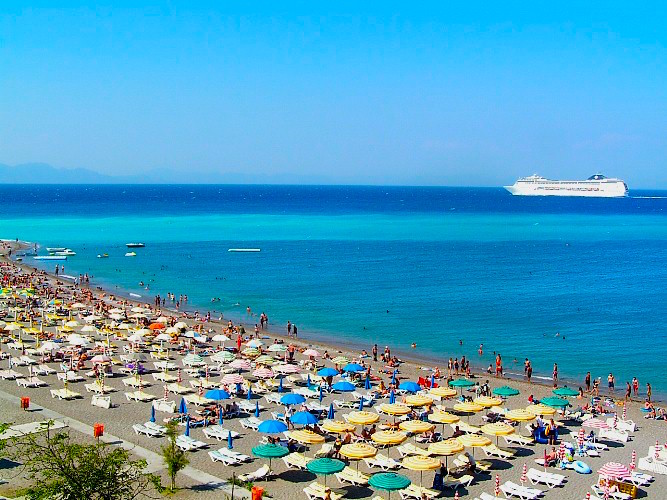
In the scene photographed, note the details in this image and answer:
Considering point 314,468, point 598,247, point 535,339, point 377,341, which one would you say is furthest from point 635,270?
point 314,468

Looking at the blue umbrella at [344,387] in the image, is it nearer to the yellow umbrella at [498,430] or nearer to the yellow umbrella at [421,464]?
the yellow umbrella at [498,430]

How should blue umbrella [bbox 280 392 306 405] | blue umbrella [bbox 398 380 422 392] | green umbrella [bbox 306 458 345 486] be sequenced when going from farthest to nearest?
blue umbrella [bbox 398 380 422 392] < blue umbrella [bbox 280 392 306 405] < green umbrella [bbox 306 458 345 486]

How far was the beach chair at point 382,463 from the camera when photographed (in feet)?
76.4

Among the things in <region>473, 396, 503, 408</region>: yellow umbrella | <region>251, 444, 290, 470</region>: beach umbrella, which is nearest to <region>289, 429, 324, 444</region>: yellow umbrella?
<region>251, 444, 290, 470</region>: beach umbrella

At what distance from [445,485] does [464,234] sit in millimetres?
109388

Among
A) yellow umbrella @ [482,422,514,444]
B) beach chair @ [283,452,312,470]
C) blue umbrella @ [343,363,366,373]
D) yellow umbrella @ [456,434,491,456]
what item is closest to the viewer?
beach chair @ [283,452,312,470]

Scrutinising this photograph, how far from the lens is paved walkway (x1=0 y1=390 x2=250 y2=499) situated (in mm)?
21109

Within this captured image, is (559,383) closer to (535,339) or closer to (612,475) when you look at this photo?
(535,339)

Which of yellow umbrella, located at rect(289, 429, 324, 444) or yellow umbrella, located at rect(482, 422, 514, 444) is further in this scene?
yellow umbrella, located at rect(482, 422, 514, 444)

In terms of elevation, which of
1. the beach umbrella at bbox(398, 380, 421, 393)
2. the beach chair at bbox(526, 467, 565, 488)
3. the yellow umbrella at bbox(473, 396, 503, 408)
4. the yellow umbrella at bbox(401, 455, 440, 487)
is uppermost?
the yellow umbrella at bbox(401, 455, 440, 487)

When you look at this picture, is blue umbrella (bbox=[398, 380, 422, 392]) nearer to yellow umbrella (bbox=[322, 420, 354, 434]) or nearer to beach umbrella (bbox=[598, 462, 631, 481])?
yellow umbrella (bbox=[322, 420, 354, 434])

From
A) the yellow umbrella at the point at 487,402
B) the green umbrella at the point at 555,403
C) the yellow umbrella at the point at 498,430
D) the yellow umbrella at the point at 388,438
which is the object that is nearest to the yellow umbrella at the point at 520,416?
the yellow umbrella at the point at 498,430

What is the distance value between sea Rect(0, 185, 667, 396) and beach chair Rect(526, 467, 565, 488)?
1574 centimetres

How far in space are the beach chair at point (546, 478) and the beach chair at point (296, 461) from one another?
24.2ft
